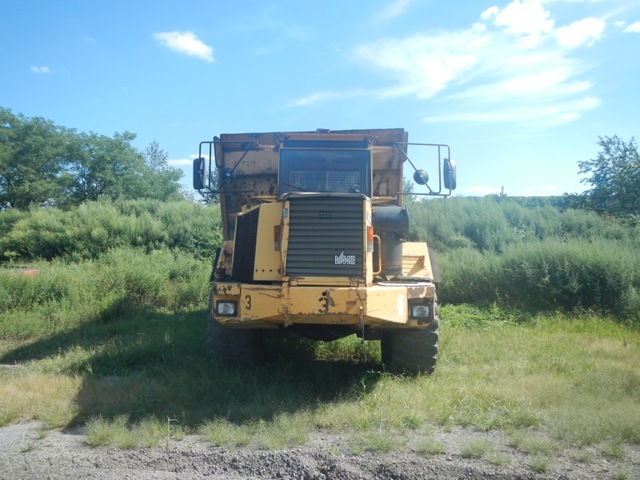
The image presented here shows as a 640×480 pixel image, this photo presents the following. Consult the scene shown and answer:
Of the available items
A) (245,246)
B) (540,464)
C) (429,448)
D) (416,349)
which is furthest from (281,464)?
(245,246)

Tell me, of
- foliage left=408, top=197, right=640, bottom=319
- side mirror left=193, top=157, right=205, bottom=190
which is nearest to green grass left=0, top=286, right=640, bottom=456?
foliage left=408, top=197, right=640, bottom=319

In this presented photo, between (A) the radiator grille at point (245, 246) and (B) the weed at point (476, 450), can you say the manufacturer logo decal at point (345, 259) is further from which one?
(B) the weed at point (476, 450)

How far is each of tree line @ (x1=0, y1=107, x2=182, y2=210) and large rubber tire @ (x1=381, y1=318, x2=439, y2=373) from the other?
80.1 feet

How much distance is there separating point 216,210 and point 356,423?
1523cm

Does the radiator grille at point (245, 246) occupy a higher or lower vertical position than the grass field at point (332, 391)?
higher

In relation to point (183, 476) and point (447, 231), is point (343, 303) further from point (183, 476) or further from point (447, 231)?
point (447, 231)

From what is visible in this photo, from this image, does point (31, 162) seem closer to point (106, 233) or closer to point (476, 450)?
point (106, 233)

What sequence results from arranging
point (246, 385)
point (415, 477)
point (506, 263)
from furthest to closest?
point (506, 263) < point (246, 385) < point (415, 477)

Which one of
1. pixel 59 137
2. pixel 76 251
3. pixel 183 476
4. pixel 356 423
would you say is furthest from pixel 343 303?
pixel 59 137

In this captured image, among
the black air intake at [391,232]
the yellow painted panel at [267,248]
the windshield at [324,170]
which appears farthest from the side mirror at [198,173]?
the black air intake at [391,232]

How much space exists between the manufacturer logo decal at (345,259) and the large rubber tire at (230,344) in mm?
1559

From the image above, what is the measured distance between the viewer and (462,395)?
5.43 meters

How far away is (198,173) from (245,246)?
1507 mm

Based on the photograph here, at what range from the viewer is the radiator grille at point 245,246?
5996mm
